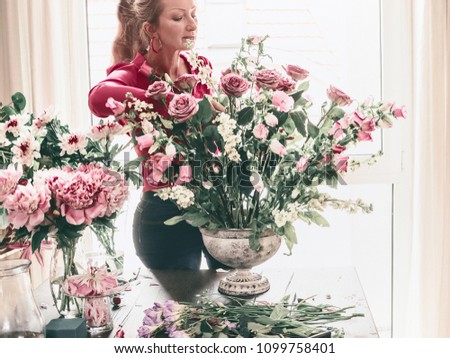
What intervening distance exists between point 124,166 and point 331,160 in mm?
461

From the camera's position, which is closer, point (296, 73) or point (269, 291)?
point (296, 73)

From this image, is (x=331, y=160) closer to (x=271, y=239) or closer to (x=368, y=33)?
(x=271, y=239)

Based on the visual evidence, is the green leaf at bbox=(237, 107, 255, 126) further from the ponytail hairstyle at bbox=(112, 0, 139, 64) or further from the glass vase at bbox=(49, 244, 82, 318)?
the ponytail hairstyle at bbox=(112, 0, 139, 64)

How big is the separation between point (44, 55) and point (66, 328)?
156cm

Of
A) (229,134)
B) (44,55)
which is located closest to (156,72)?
(44,55)

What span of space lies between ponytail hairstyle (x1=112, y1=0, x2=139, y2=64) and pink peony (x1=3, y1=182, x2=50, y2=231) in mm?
1258

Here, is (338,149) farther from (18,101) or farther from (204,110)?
(18,101)

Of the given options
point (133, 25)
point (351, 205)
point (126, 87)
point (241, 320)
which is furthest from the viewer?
point (133, 25)

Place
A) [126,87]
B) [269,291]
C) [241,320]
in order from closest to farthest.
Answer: [241,320] → [269,291] → [126,87]

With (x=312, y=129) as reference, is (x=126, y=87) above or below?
above

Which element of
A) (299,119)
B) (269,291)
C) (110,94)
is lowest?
(269,291)

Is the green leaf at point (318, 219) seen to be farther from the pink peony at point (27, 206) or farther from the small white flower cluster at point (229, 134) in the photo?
the pink peony at point (27, 206)

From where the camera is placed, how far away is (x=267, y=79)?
118 centimetres

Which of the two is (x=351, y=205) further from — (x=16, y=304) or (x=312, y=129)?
(x=16, y=304)
